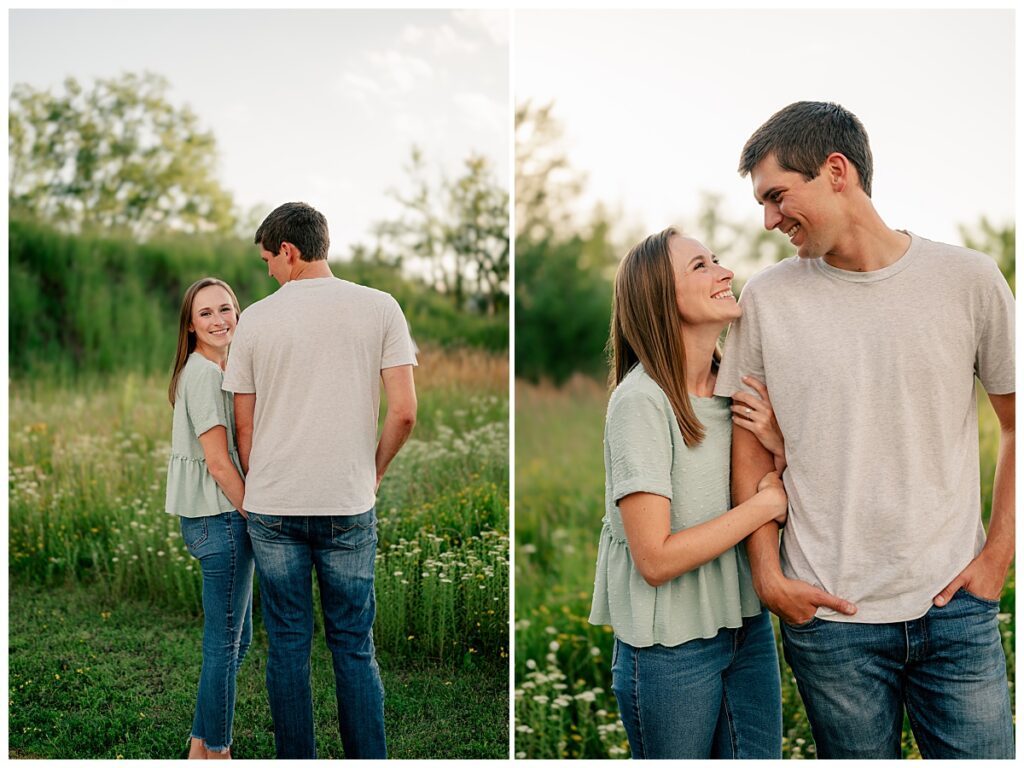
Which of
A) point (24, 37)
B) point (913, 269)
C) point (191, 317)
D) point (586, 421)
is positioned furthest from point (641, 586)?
point (586, 421)

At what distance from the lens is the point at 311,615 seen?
2629 mm

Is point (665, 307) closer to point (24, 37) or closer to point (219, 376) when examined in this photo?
point (219, 376)

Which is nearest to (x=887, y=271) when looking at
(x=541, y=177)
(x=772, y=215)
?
(x=772, y=215)

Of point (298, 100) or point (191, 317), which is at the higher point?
point (298, 100)

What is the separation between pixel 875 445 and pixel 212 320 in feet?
5.91

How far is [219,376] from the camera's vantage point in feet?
8.86

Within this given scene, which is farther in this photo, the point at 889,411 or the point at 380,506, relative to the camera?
the point at 380,506

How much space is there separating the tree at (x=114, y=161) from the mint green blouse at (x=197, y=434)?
33.6 inches

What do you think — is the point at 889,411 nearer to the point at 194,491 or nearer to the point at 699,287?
the point at 699,287

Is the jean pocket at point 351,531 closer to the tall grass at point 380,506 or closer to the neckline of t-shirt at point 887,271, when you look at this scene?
the tall grass at point 380,506

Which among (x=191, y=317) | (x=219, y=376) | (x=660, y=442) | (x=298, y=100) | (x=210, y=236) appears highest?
(x=298, y=100)

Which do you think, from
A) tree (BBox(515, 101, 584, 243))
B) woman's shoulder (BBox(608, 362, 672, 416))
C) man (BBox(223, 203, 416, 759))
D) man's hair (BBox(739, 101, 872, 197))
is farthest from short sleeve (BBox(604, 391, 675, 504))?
tree (BBox(515, 101, 584, 243))

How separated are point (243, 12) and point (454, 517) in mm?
1784

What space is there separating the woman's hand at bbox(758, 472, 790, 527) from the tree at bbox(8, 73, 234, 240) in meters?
2.13
